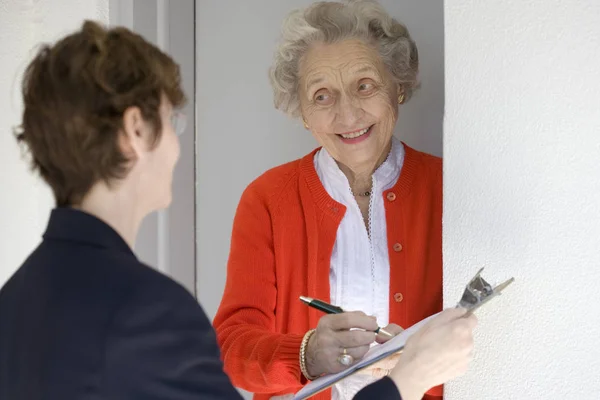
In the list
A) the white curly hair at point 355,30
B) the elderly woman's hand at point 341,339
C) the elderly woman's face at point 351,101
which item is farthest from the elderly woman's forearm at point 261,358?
the white curly hair at point 355,30

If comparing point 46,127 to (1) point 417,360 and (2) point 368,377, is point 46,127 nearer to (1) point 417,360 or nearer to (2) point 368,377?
(1) point 417,360

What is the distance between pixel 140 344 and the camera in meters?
1.14

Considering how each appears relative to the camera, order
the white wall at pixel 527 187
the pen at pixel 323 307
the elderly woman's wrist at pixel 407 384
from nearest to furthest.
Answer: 1. the elderly woman's wrist at pixel 407 384
2. the white wall at pixel 527 187
3. the pen at pixel 323 307

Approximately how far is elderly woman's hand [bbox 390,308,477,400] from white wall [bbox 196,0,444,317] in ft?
4.72

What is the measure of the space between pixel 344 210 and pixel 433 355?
82 cm

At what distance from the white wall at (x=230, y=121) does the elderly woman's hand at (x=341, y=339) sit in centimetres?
110

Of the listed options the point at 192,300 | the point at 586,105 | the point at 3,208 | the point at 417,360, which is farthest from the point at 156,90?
the point at 3,208

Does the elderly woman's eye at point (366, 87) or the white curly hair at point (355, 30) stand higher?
the white curly hair at point (355, 30)

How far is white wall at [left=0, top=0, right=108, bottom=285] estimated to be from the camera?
2.63m

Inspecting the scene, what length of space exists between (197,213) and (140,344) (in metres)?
1.91

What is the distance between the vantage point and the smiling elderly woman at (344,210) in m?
2.17

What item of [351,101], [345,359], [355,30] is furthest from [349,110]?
[345,359]

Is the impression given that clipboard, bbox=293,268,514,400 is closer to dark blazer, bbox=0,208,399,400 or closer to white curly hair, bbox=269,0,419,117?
dark blazer, bbox=0,208,399,400

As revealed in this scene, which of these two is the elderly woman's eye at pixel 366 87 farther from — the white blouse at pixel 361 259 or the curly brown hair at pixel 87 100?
the curly brown hair at pixel 87 100
